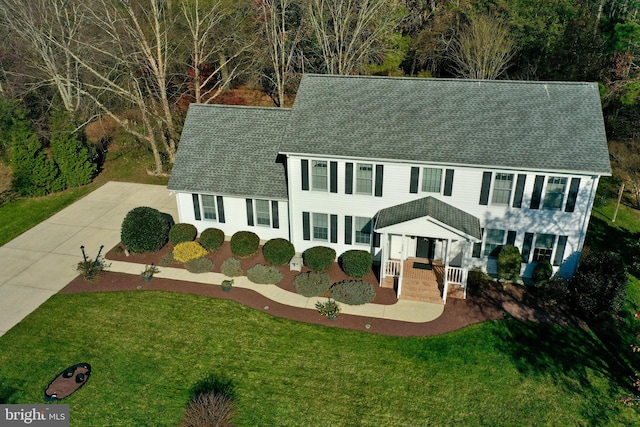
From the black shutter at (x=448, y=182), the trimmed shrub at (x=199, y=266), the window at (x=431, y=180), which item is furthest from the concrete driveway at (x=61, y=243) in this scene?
the black shutter at (x=448, y=182)

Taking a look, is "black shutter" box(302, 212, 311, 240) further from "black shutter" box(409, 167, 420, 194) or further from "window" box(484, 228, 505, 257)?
"window" box(484, 228, 505, 257)

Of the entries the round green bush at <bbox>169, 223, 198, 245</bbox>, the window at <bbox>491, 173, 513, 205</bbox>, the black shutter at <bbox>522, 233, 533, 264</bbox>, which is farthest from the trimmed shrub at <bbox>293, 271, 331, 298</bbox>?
the black shutter at <bbox>522, 233, 533, 264</bbox>

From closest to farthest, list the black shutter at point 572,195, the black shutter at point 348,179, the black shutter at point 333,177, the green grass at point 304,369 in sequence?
the green grass at point 304,369
the black shutter at point 572,195
the black shutter at point 348,179
the black shutter at point 333,177

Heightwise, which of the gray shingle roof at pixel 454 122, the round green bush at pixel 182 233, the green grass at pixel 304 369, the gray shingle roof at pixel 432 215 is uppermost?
the gray shingle roof at pixel 454 122

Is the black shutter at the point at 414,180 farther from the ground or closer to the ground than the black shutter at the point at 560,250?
farther from the ground

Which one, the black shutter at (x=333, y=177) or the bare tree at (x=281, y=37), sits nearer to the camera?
the black shutter at (x=333, y=177)

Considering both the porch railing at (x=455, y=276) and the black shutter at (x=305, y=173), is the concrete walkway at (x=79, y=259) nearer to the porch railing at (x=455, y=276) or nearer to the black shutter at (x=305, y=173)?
the porch railing at (x=455, y=276)

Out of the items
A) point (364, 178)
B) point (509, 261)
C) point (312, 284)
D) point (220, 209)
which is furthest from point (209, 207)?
point (509, 261)
